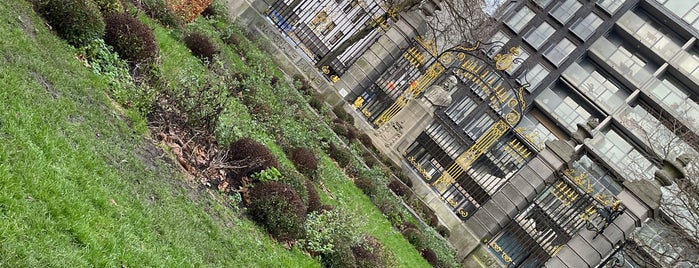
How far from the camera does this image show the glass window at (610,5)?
39094 mm

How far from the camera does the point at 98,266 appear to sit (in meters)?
5.38

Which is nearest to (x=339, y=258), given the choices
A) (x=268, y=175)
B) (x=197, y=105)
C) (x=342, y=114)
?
(x=268, y=175)

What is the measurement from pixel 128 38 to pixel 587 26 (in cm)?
3406

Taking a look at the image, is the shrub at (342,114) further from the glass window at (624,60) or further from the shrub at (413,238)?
the glass window at (624,60)

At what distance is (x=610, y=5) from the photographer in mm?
39406

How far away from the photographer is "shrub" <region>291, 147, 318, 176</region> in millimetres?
14039

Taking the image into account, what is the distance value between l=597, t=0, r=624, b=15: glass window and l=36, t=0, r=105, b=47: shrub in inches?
1395

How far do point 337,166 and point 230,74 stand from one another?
4.41 m

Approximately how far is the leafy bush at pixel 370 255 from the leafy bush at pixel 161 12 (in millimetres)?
7423

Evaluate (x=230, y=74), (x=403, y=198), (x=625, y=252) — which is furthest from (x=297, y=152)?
(x=625, y=252)

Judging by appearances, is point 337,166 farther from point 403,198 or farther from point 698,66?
point 698,66

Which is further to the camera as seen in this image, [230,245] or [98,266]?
[230,245]

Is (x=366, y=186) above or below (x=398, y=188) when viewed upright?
below

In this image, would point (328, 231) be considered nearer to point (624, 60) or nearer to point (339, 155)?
point (339, 155)
